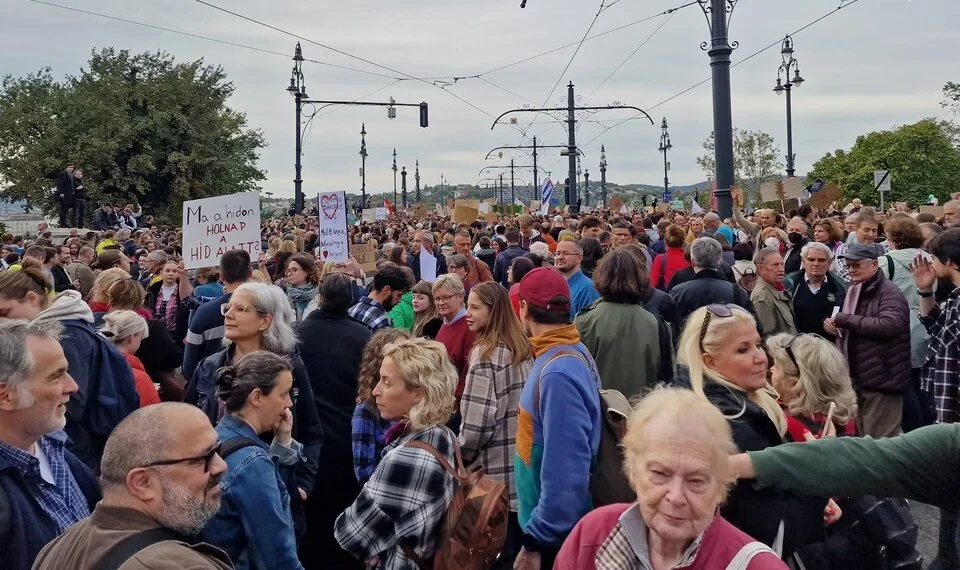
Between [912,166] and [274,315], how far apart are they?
57.2 m

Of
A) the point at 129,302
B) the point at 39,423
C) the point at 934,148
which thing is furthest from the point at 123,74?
the point at 934,148

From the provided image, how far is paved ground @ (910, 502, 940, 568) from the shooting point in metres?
4.03

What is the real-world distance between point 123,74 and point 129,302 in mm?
39372

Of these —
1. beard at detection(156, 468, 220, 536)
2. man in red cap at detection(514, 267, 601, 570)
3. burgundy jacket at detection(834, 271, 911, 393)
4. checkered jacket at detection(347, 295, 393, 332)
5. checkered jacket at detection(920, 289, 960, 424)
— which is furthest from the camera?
checkered jacket at detection(347, 295, 393, 332)

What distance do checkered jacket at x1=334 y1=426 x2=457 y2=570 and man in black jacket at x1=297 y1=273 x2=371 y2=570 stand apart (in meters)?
1.91

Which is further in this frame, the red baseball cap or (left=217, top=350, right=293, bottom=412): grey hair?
Answer: the red baseball cap

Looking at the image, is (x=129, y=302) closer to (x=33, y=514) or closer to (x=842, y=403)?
(x=33, y=514)

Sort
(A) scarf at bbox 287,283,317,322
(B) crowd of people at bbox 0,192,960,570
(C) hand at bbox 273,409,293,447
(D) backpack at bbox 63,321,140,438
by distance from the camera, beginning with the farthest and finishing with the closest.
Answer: (A) scarf at bbox 287,283,317,322
(D) backpack at bbox 63,321,140,438
(C) hand at bbox 273,409,293,447
(B) crowd of people at bbox 0,192,960,570

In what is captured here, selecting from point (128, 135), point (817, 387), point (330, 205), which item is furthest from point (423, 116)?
point (817, 387)

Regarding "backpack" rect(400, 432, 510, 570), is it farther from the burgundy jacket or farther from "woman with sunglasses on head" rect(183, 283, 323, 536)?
the burgundy jacket

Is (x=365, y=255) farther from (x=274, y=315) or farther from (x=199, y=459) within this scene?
(x=199, y=459)

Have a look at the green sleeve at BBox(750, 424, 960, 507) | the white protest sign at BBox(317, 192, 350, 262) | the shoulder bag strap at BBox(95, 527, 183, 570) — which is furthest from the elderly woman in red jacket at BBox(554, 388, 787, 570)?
the white protest sign at BBox(317, 192, 350, 262)

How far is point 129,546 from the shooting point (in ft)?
7.97

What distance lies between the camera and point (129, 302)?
636 cm
